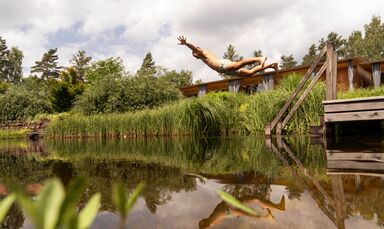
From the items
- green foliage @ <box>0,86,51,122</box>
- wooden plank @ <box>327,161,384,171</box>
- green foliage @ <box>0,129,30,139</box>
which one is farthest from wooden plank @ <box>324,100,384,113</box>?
green foliage @ <box>0,86,51,122</box>

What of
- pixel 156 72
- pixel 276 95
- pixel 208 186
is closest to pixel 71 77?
pixel 156 72

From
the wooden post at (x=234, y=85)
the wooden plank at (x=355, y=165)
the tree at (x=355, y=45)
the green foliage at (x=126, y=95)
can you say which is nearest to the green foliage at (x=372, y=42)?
the tree at (x=355, y=45)

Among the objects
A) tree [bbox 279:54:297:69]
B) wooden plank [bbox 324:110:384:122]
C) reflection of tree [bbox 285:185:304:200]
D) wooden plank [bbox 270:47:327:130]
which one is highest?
tree [bbox 279:54:297:69]

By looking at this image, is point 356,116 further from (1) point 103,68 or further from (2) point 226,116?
(1) point 103,68

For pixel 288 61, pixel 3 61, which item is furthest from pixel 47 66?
pixel 288 61

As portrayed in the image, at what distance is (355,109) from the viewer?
5133mm

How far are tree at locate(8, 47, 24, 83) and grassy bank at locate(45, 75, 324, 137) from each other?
160 feet

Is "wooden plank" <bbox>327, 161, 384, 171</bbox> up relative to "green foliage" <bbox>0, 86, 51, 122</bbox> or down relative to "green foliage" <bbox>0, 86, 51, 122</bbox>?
down

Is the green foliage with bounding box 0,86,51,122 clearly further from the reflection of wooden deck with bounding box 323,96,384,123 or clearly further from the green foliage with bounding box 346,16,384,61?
the green foliage with bounding box 346,16,384,61

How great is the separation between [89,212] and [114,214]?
44.1 inches

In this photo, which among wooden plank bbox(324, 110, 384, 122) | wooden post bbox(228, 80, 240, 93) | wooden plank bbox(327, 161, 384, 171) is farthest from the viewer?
wooden post bbox(228, 80, 240, 93)

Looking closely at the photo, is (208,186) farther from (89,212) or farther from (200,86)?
(200,86)

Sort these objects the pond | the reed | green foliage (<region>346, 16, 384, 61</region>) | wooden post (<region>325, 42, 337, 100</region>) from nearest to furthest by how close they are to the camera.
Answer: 1. the pond
2. wooden post (<region>325, 42, 337, 100</region>)
3. the reed
4. green foliage (<region>346, 16, 384, 61</region>)

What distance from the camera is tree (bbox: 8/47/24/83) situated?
52.8m
